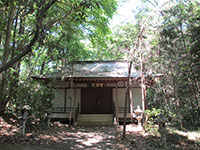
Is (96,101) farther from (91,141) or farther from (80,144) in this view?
(80,144)

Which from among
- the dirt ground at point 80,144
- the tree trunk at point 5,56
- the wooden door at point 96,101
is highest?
the tree trunk at point 5,56

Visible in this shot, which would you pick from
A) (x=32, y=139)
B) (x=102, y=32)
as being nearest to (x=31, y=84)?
(x=32, y=139)

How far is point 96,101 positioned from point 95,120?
201 centimetres

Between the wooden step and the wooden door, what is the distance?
39.4 inches

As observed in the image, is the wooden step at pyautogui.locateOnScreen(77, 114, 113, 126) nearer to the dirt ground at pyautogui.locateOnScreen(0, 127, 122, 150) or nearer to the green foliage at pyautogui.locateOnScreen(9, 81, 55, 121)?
the green foliage at pyautogui.locateOnScreen(9, 81, 55, 121)

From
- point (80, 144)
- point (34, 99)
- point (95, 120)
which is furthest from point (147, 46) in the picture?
point (34, 99)

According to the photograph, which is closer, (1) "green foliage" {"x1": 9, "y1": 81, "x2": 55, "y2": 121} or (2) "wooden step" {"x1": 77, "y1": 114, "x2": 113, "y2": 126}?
(1) "green foliage" {"x1": 9, "y1": 81, "x2": 55, "y2": 121}

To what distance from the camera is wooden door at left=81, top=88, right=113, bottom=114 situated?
1260 centimetres

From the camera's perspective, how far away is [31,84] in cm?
910

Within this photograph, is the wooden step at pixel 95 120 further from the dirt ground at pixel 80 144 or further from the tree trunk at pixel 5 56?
the tree trunk at pixel 5 56

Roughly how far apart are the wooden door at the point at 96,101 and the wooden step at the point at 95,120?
1.00 m

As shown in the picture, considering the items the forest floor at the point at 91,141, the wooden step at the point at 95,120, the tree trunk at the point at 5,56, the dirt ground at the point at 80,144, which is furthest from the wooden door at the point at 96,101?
the tree trunk at the point at 5,56

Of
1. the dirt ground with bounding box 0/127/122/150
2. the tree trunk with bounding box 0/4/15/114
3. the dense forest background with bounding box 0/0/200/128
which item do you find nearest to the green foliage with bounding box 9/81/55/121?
the dense forest background with bounding box 0/0/200/128

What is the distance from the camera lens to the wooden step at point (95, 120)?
1070cm
